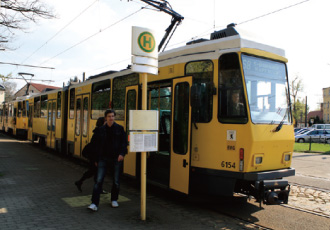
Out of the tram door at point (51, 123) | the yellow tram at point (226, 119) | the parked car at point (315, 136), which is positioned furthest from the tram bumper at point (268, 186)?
the parked car at point (315, 136)

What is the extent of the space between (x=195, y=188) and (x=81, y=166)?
20.7 ft

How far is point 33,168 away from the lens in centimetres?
1015

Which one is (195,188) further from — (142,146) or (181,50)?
(181,50)

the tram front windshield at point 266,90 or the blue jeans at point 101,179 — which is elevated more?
the tram front windshield at point 266,90

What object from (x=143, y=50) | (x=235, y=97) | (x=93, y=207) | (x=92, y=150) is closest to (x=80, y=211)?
(x=93, y=207)

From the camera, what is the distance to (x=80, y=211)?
5.58m

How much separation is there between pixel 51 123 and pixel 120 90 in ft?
24.3

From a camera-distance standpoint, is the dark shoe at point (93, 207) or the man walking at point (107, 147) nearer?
the dark shoe at point (93, 207)

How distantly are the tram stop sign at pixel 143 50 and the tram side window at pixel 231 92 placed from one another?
1.33 m

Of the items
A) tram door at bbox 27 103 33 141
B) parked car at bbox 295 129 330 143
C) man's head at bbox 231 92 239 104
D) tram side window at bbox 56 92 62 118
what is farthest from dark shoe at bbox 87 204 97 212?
parked car at bbox 295 129 330 143

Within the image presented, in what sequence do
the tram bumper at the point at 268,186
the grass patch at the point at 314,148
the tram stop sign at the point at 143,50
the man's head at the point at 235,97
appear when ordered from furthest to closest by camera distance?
the grass patch at the point at 314,148, the man's head at the point at 235,97, the tram bumper at the point at 268,186, the tram stop sign at the point at 143,50

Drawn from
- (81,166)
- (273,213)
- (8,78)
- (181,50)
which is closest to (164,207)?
(273,213)

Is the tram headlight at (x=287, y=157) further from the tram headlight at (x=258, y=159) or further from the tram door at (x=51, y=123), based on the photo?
the tram door at (x=51, y=123)

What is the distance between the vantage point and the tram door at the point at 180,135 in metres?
5.93
